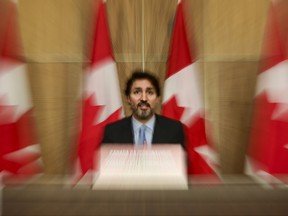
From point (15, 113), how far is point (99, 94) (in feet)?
2.11

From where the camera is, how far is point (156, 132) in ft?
8.43

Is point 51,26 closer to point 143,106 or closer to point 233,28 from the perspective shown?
point 143,106

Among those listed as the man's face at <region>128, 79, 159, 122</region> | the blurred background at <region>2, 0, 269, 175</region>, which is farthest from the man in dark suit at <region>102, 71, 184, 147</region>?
the blurred background at <region>2, 0, 269, 175</region>

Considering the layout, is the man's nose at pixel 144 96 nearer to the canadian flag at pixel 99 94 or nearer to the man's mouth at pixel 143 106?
the man's mouth at pixel 143 106

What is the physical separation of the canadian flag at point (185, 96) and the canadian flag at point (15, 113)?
3.45ft

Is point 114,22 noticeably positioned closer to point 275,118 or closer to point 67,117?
point 67,117

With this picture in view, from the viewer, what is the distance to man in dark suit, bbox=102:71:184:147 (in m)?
2.56

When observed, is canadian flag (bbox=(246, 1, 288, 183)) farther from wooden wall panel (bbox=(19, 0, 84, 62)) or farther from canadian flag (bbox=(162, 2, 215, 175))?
wooden wall panel (bbox=(19, 0, 84, 62))

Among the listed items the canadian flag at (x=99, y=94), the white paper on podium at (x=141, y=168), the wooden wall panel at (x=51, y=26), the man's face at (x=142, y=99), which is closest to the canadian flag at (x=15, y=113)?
the wooden wall panel at (x=51, y=26)

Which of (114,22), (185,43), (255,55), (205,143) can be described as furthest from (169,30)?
(205,143)

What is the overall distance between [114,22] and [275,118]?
1472 mm

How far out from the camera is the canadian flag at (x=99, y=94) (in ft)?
9.48

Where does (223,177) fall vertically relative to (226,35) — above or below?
below

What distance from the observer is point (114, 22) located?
3.18 meters
